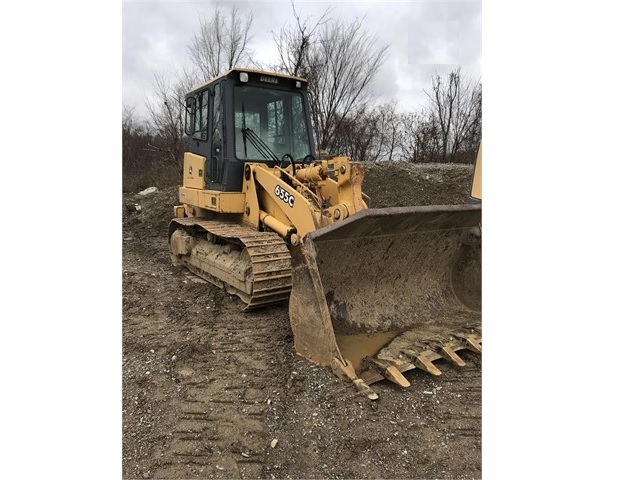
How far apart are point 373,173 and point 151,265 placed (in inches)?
252

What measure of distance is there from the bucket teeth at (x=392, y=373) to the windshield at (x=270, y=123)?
115 inches

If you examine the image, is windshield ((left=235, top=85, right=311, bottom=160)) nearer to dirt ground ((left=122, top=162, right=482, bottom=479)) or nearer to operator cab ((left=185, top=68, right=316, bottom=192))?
operator cab ((left=185, top=68, right=316, bottom=192))

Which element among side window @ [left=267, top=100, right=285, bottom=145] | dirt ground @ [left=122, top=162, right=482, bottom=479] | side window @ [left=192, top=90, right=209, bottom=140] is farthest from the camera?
side window @ [left=192, top=90, right=209, bottom=140]

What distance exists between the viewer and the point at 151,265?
6684mm

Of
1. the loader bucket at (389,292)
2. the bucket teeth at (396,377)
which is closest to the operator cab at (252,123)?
the loader bucket at (389,292)

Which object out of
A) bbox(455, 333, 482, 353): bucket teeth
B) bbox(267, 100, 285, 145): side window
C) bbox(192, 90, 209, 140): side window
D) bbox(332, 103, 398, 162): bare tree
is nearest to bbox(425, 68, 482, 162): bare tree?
bbox(455, 333, 482, 353): bucket teeth

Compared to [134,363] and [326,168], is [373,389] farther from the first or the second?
[326,168]

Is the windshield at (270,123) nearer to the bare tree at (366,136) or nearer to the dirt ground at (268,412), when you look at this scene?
the dirt ground at (268,412)

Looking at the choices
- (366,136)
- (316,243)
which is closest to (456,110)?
(316,243)

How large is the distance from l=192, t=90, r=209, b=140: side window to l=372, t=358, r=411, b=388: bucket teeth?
3.70 m

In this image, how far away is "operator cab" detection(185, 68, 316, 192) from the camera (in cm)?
514

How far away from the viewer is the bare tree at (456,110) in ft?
8.51

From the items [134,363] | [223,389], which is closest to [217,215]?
[134,363]

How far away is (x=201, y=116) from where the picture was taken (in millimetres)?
5754
